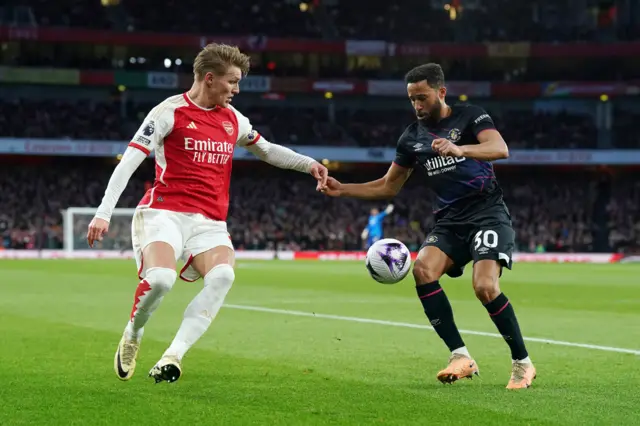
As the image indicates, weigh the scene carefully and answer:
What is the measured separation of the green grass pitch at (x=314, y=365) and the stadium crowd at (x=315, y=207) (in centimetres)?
3005

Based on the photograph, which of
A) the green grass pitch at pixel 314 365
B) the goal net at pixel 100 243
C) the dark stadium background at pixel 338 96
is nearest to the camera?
the green grass pitch at pixel 314 365

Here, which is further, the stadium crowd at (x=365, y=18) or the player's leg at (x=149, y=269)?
the stadium crowd at (x=365, y=18)

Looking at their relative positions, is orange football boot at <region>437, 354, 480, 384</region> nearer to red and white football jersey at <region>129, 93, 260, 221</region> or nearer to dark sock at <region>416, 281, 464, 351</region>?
dark sock at <region>416, 281, 464, 351</region>

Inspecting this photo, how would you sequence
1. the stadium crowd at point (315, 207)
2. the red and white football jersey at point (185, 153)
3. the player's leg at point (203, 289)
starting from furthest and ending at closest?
the stadium crowd at point (315, 207) → the red and white football jersey at point (185, 153) → the player's leg at point (203, 289)

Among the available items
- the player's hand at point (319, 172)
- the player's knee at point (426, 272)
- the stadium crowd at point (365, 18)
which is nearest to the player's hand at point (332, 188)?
the player's hand at point (319, 172)

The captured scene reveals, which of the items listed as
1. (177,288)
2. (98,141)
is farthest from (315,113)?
(177,288)

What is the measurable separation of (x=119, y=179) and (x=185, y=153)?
508mm

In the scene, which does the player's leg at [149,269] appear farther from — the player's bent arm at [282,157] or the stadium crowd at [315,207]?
the stadium crowd at [315,207]

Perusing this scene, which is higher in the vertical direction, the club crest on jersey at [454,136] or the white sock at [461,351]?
the club crest on jersey at [454,136]

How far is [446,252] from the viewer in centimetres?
790

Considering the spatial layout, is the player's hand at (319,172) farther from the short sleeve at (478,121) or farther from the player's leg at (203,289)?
the short sleeve at (478,121)

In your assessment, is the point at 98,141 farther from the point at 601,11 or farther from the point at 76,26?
the point at 601,11

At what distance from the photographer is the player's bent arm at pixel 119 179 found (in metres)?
Result: 7.19

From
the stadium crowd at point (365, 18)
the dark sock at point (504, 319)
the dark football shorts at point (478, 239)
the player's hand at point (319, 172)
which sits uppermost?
the stadium crowd at point (365, 18)
